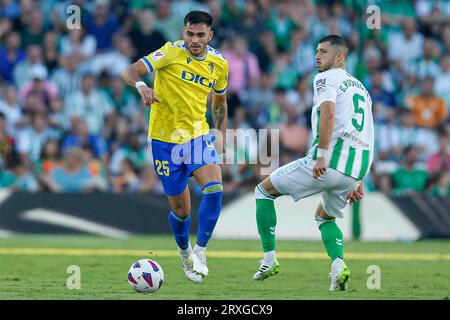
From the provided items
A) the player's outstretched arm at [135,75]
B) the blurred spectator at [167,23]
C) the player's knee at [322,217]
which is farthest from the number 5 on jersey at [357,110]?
the blurred spectator at [167,23]

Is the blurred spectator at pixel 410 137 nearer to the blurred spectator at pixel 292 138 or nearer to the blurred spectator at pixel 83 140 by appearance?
the blurred spectator at pixel 292 138

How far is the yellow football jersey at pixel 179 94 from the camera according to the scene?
10555 mm

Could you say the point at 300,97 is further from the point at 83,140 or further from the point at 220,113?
the point at 220,113

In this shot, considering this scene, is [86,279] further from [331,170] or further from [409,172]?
[409,172]

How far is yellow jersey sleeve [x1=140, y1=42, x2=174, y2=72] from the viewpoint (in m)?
10.3

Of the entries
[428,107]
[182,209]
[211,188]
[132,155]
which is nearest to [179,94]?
[211,188]

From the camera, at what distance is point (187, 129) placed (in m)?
10.6

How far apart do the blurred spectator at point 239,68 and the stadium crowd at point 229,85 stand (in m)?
0.02

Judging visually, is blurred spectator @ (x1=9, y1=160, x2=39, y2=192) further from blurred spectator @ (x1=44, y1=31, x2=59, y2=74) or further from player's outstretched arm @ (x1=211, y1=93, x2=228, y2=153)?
player's outstretched arm @ (x1=211, y1=93, x2=228, y2=153)

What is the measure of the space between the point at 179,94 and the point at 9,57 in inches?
338

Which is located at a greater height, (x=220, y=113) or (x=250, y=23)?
(x=250, y=23)

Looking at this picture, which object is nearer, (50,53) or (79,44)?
(50,53)
